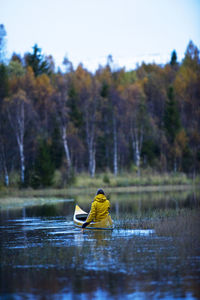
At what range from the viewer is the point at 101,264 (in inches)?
468

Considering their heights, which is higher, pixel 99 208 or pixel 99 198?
pixel 99 198

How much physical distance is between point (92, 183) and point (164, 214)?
1193 inches

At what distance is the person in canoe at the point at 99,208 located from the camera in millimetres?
18594

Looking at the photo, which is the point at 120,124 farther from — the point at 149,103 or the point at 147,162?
the point at 149,103

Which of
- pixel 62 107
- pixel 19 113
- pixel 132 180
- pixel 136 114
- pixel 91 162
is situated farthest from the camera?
pixel 136 114

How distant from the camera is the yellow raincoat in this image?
18.6m

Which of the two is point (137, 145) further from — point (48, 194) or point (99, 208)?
point (99, 208)

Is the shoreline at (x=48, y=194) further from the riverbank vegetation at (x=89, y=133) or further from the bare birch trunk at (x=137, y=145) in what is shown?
the bare birch trunk at (x=137, y=145)

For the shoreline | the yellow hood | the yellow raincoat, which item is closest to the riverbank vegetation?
the shoreline

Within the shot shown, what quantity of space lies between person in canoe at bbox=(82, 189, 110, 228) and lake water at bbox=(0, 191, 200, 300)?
2.02 feet

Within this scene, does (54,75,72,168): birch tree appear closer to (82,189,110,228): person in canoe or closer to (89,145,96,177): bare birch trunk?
(89,145,96,177): bare birch trunk

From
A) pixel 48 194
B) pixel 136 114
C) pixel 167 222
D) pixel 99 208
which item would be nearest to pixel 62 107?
pixel 136 114

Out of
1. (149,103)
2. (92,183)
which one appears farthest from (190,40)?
(92,183)

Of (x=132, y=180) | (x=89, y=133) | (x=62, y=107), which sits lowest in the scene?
(x=132, y=180)
